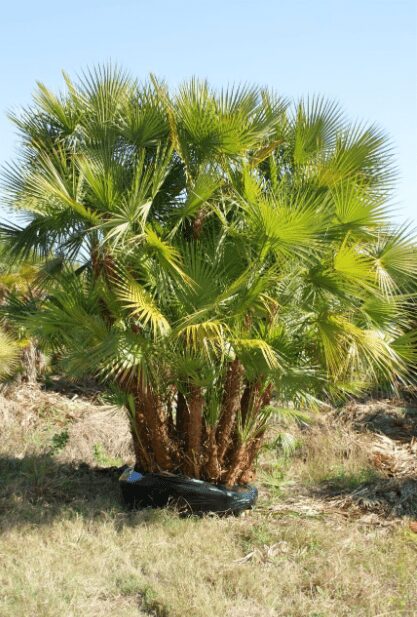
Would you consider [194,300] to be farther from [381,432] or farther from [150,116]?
[381,432]

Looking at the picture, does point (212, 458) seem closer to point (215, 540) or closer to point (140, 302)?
point (215, 540)

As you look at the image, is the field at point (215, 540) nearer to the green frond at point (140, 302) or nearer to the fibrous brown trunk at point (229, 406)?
the fibrous brown trunk at point (229, 406)

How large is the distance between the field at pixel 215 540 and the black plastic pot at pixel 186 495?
154 mm

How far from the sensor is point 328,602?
16.7 feet

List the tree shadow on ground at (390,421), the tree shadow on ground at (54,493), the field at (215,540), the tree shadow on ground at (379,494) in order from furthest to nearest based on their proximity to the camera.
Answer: the tree shadow on ground at (390,421) → the tree shadow on ground at (379,494) → the tree shadow on ground at (54,493) → the field at (215,540)

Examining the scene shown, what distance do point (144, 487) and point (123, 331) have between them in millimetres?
1542

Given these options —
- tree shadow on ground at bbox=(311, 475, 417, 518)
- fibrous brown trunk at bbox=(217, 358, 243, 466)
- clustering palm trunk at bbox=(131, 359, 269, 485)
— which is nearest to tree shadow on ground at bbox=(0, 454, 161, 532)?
clustering palm trunk at bbox=(131, 359, 269, 485)

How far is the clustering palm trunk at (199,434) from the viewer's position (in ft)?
23.0

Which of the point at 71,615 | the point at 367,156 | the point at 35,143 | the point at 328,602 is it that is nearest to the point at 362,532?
the point at 328,602

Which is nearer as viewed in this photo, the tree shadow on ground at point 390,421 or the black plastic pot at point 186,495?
the black plastic pot at point 186,495

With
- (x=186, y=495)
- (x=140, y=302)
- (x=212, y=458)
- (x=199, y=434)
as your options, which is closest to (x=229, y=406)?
(x=199, y=434)

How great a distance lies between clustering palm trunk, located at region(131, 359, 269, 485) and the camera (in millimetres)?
7023

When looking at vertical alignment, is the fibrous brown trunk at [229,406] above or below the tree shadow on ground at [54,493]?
above

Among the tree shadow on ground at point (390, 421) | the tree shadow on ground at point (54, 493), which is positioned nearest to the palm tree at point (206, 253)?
the tree shadow on ground at point (54, 493)
